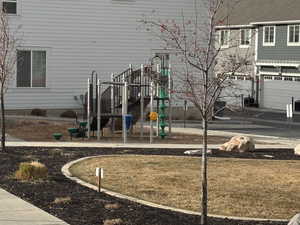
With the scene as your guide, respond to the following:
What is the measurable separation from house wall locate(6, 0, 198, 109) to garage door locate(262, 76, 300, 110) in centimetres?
1499

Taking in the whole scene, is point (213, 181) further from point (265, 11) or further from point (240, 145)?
point (265, 11)

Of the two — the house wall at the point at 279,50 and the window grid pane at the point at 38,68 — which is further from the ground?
the house wall at the point at 279,50

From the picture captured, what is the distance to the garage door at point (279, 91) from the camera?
143 ft

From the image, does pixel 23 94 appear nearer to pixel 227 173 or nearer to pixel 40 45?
pixel 40 45

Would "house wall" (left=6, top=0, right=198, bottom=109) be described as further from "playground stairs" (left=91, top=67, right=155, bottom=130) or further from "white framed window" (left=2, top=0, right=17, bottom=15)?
"playground stairs" (left=91, top=67, right=155, bottom=130)

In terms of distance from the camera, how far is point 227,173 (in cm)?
1406

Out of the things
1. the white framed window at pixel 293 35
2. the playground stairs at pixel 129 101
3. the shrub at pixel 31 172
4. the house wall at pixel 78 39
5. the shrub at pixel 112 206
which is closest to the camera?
the shrub at pixel 112 206

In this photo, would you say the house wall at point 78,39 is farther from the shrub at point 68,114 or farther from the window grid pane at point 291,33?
the window grid pane at point 291,33

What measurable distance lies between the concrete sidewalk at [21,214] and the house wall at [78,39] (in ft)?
58.9

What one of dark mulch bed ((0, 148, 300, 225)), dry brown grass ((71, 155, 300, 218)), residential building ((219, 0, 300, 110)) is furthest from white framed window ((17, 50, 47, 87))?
residential building ((219, 0, 300, 110))

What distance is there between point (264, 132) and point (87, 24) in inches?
380

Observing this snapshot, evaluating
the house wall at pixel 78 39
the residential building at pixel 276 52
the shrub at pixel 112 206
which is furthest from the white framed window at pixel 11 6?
the residential building at pixel 276 52

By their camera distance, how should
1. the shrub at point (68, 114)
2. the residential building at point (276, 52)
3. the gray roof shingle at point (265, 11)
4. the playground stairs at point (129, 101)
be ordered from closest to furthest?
1. the playground stairs at point (129, 101)
2. the shrub at point (68, 114)
3. the residential building at point (276, 52)
4. the gray roof shingle at point (265, 11)

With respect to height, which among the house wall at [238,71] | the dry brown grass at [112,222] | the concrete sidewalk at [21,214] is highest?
the house wall at [238,71]
